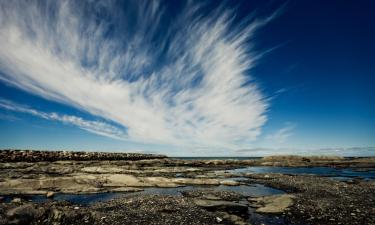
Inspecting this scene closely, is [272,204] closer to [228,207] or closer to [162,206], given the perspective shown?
[228,207]

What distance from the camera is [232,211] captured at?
15.7m

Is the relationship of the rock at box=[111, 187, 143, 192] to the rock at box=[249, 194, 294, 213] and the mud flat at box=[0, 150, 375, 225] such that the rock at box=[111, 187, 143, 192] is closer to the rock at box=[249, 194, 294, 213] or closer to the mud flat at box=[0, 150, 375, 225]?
the mud flat at box=[0, 150, 375, 225]

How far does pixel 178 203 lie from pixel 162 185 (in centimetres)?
1027

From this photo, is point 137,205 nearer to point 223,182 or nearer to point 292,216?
point 292,216

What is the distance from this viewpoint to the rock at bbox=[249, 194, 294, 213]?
15.9m

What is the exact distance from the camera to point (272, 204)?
17109 millimetres

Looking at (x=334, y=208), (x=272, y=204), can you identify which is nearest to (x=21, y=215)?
(x=272, y=204)

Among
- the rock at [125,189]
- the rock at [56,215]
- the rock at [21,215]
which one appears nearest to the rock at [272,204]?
the rock at [125,189]

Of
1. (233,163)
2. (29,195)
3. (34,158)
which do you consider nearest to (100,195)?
(29,195)

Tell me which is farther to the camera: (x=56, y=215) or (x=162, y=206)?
(x=162, y=206)

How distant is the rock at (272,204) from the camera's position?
1591 cm

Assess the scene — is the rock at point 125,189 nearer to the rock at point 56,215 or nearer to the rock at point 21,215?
the rock at point 56,215

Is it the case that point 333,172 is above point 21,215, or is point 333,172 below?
above

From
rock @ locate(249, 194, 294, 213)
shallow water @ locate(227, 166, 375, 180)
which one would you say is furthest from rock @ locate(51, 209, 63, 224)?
shallow water @ locate(227, 166, 375, 180)
